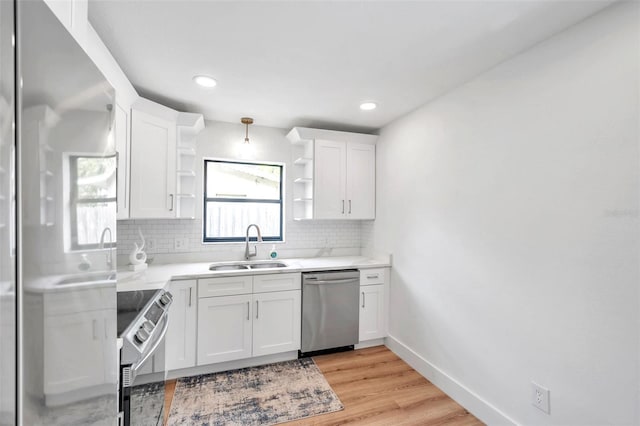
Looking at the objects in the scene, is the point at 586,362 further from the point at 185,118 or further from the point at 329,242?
the point at 185,118

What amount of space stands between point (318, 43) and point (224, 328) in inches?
92.9

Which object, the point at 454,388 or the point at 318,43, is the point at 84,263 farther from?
the point at 454,388

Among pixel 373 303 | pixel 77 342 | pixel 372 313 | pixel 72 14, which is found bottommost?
pixel 372 313

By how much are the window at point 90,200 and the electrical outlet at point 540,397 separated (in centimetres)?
225

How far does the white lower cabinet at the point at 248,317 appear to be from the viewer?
2568 millimetres

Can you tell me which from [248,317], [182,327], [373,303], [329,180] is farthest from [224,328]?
[329,180]

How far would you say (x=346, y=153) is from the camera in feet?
11.0

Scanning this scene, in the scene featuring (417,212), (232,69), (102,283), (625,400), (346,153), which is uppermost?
(232,69)

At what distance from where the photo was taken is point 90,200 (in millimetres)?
682

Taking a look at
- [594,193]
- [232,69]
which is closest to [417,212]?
[594,193]

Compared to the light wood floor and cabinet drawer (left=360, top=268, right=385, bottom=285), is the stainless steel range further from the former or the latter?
cabinet drawer (left=360, top=268, right=385, bottom=285)

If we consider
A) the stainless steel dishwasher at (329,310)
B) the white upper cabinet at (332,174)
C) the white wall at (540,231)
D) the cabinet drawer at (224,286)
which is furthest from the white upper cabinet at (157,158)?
the white wall at (540,231)

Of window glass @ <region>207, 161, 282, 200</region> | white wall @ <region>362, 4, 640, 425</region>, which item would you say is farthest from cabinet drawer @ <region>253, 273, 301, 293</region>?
white wall @ <region>362, 4, 640, 425</region>

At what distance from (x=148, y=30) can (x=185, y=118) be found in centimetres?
113
